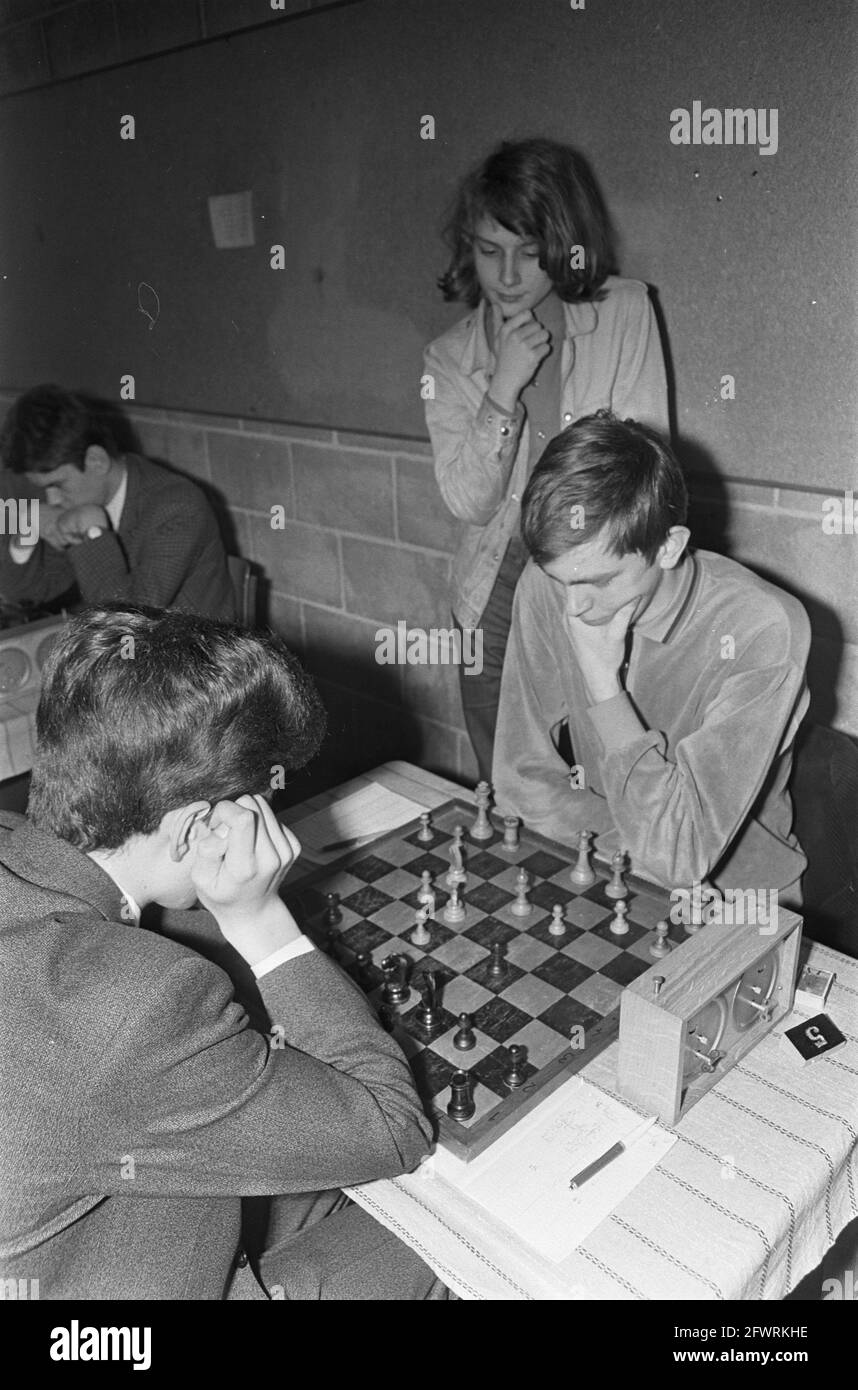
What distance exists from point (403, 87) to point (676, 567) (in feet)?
5.93

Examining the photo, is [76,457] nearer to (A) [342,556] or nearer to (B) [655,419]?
(A) [342,556]

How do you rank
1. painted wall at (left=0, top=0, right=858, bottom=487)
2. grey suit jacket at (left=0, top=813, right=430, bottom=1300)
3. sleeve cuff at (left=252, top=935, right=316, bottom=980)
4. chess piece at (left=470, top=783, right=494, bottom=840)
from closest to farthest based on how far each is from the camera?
grey suit jacket at (left=0, top=813, right=430, bottom=1300)
sleeve cuff at (left=252, top=935, right=316, bottom=980)
chess piece at (left=470, top=783, right=494, bottom=840)
painted wall at (left=0, top=0, right=858, bottom=487)

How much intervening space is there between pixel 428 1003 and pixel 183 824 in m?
0.45

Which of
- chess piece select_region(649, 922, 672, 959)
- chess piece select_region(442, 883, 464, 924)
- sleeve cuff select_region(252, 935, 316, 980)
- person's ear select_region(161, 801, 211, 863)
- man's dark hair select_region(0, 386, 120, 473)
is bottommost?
chess piece select_region(649, 922, 672, 959)

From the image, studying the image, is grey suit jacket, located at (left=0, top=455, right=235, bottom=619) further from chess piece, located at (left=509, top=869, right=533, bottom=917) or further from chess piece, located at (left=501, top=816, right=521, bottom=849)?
chess piece, located at (left=509, top=869, right=533, bottom=917)

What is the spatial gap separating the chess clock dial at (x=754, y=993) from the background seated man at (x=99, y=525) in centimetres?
232

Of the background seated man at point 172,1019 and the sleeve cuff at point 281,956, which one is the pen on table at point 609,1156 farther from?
the sleeve cuff at point 281,956

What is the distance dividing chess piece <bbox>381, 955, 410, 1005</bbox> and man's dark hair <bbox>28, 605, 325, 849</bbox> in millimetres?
396

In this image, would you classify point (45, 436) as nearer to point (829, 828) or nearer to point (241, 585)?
point (241, 585)

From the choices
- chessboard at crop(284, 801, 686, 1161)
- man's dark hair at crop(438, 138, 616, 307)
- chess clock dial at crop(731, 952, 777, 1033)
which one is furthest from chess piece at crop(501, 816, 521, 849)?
man's dark hair at crop(438, 138, 616, 307)

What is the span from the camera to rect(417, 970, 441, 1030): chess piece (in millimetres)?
1457

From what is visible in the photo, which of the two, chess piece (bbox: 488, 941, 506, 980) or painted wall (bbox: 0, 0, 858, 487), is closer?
chess piece (bbox: 488, 941, 506, 980)

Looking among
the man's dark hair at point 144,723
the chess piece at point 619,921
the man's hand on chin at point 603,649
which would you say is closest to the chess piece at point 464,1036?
the chess piece at point 619,921

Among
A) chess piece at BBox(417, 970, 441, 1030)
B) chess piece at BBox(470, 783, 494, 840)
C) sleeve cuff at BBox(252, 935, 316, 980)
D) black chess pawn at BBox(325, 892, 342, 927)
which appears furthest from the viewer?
chess piece at BBox(470, 783, 494, 840)
